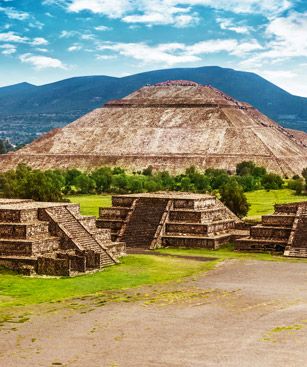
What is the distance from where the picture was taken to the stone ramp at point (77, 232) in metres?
41.9

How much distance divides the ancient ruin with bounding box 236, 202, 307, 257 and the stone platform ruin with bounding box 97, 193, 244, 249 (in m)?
2.16

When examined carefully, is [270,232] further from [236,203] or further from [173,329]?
[173,329]

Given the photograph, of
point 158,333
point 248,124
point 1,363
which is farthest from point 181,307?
point 248,124

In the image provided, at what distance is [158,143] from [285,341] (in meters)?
141

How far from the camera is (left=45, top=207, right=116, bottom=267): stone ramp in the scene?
137 ft

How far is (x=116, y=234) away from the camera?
51.2m

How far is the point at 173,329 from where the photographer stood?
26953mm

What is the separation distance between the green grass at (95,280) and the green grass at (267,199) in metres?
25.9

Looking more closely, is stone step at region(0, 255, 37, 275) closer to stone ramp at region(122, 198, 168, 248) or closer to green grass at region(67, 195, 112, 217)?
stone ramp at region(122, 198, 168, 248)

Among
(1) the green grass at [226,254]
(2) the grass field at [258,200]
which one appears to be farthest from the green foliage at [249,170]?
(1) the green grass at [226,254]

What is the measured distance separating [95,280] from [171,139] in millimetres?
130007

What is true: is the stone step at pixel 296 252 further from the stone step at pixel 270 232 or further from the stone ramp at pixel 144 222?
the stone ramp at pixel 144 222

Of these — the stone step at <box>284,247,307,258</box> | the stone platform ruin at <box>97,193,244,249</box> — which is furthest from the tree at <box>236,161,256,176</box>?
the stone step at <box>284,247,307,258</box>

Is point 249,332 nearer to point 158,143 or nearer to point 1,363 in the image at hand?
point 1,363
